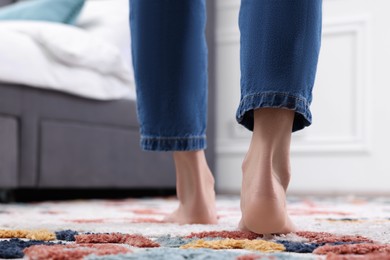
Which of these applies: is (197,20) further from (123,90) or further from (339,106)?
(339,106)

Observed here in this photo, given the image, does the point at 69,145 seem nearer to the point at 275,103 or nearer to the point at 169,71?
the point at 169,71

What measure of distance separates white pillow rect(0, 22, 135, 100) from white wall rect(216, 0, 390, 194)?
0.81 meters

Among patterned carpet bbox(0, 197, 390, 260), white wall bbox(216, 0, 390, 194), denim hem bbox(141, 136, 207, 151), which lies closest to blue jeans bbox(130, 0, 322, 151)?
denim hem bbox(141, 136, 207, 151)

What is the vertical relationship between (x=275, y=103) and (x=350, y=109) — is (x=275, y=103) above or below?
below

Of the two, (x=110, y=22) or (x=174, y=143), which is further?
(x=110, y=22)

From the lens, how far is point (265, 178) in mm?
675

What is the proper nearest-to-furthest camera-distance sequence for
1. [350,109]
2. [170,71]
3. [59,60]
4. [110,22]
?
[170,71] < [59,60] < [110,22] < [350,109]

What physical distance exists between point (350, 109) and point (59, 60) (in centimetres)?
112

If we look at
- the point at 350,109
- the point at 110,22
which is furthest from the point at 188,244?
the point at 350,109

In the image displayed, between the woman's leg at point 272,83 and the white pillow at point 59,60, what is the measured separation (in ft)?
3.54

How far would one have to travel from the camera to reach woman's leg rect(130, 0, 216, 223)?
878mm

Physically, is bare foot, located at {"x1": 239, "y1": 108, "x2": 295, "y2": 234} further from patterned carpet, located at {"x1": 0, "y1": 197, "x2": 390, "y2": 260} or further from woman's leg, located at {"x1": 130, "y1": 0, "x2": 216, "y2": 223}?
woman's leg, located at {"x1": 130, "y1": 0, "x2": 216, "y2": 223}

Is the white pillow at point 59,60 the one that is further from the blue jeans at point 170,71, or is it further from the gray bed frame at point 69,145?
the blue jeans at point 170,71

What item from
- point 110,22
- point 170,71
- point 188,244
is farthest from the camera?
point 110,22
